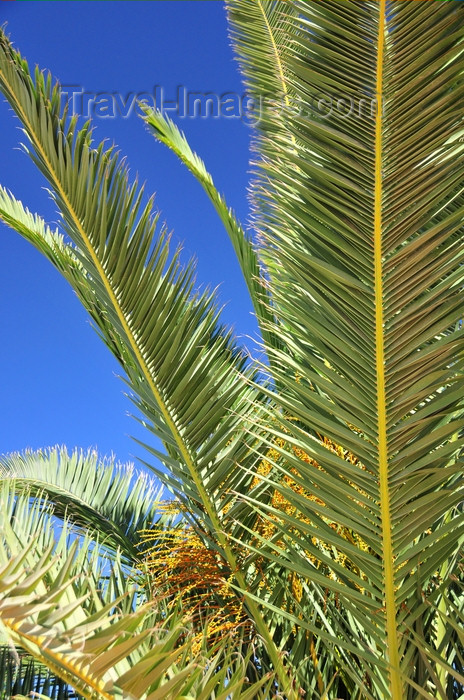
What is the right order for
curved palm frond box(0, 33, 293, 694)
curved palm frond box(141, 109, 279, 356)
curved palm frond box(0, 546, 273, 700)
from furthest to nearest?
curved palm frond box(141, 109, 279, 356), curved palm frond box(0, 33, 293, 694), curved palm frond box(0, 546, 273, 700)

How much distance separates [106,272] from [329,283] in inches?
41.0

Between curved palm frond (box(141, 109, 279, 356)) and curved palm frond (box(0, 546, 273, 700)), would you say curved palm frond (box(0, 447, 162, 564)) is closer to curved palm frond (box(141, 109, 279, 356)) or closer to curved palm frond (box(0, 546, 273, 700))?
curved palm frond (box(141, 109, 279, 356))

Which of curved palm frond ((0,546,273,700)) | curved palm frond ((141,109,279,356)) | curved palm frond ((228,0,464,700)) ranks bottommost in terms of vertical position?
curved palm frond ((0,546,273,700))

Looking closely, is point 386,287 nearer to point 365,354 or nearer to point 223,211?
point 365,354

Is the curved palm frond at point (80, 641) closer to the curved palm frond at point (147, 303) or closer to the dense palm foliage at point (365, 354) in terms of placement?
the dense palm foliage at point (365, 354)

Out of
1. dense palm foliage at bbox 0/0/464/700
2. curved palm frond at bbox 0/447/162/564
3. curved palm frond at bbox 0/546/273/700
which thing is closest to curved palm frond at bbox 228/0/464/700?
dense palm foliage at bbox 0/0/464/700

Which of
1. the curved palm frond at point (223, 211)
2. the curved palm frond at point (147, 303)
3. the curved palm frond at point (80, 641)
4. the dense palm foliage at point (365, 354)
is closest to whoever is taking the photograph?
the curved palm frond at point (80, 641)

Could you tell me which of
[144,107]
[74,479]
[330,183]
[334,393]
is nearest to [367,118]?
[330,183]

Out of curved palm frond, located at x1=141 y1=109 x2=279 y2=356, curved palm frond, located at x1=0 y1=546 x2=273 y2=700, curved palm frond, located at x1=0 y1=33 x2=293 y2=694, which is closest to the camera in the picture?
curved palm frond, located at x1=0 y1=546 x2=273 y2=700

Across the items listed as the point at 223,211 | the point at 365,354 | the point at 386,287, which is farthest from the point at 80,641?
the point at 223,211

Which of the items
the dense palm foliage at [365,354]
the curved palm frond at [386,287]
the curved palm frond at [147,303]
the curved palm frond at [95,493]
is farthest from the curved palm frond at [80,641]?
the curved palm frond at [95,493]

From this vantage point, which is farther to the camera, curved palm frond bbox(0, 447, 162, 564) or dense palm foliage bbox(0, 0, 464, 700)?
curved palm frond bbox(0, 447, 162, 564)

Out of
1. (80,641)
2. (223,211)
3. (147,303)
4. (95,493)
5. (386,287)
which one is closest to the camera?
(80,641)

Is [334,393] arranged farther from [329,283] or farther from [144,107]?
[144,107]
